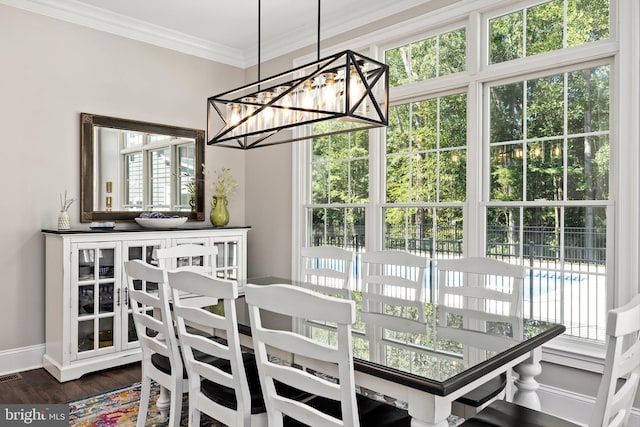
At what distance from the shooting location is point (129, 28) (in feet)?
13.6

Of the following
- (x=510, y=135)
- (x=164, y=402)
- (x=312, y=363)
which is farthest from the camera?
(x=510, y=135)

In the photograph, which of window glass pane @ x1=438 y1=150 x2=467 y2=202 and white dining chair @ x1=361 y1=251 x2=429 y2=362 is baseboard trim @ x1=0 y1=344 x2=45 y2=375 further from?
window glass pane @ x1=438 y1=150 x2=467 y2=202

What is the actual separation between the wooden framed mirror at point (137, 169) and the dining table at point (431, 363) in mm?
2456

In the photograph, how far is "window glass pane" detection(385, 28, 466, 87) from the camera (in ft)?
11.2

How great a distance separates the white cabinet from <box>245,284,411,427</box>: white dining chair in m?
2.08

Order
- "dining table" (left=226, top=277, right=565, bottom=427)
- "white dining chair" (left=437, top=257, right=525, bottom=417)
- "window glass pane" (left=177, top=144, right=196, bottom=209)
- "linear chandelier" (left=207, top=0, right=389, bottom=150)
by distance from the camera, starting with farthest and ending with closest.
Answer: "window glass pane" (left=177, top=144, right=196, bottom=209), "linear chandelier" (left=207, top=0, right=389, bottom=150), "white dining chair" (left=437, top=257, right=525, bottom=417), "dining table" (left=226, top=277, right=565, bottom=427)

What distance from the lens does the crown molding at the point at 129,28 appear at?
3.71 m

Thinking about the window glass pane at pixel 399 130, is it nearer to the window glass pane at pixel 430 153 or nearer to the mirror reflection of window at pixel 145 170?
the window glass pane at pixel 430 153

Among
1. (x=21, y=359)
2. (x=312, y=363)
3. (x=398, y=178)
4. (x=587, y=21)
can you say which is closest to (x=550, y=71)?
(x=587, y=21)

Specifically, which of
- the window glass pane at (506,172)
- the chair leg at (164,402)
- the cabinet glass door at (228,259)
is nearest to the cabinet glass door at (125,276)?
the cabinet glass door at (228,259)

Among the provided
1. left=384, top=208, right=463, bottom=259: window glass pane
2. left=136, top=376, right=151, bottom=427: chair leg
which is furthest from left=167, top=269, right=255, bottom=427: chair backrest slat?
left=384, top=208, right=463, bottom=259: window glass pane

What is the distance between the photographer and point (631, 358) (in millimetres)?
1545

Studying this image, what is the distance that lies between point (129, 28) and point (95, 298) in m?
2.38

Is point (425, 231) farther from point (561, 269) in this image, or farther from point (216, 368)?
point (216, 368)
